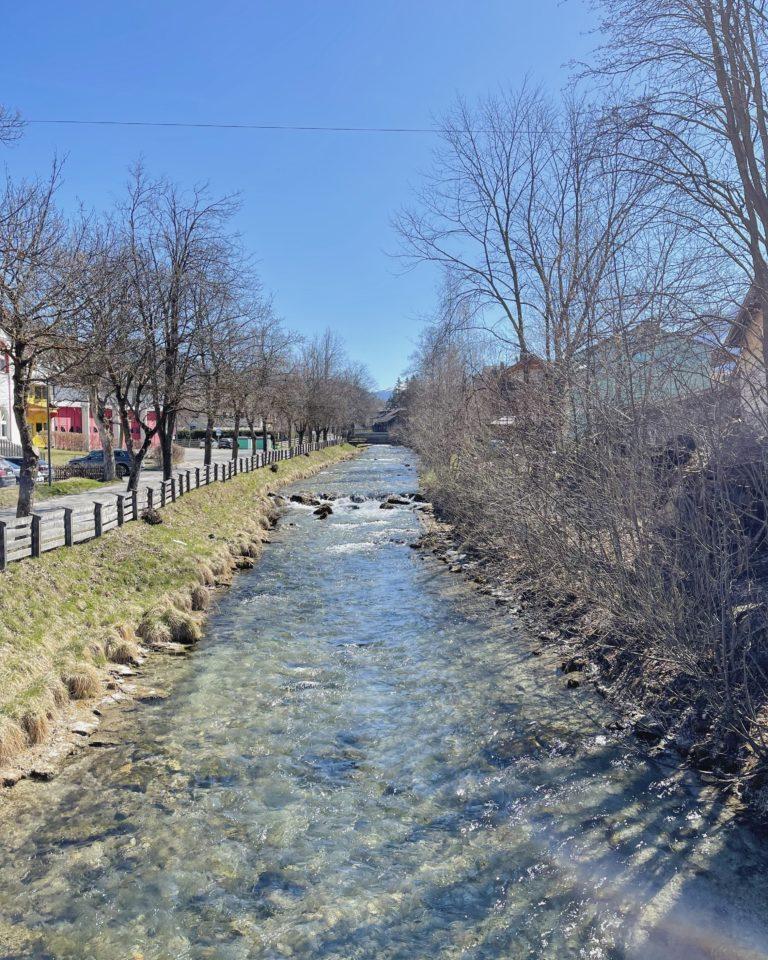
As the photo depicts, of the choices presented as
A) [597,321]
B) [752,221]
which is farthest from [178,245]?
[752,221]

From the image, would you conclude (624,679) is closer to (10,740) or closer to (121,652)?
(121,652)

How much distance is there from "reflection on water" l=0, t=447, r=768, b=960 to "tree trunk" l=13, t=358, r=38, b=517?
6891 mm

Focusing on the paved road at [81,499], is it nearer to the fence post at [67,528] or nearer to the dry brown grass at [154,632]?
the fence post at [67,528]

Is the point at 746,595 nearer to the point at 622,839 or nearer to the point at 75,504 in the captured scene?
the point at 622,839

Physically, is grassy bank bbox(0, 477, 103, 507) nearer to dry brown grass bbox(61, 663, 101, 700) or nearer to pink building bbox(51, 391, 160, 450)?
dry brown grass bbox(61, 663, 101, 700)

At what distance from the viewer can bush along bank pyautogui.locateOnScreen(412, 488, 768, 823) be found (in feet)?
21.0

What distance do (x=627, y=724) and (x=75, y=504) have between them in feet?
56.9

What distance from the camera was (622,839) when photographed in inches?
220

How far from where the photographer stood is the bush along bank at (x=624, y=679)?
21.0 feet

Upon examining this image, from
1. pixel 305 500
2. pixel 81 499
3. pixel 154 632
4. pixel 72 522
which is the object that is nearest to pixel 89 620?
pixel 154 632

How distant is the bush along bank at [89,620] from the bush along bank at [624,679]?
5.70 meters

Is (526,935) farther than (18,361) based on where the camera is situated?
No

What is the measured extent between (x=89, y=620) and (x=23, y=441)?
217 inches

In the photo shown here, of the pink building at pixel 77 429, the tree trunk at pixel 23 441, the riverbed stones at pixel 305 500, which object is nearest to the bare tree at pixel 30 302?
the tree trunk at pixel 23 441
